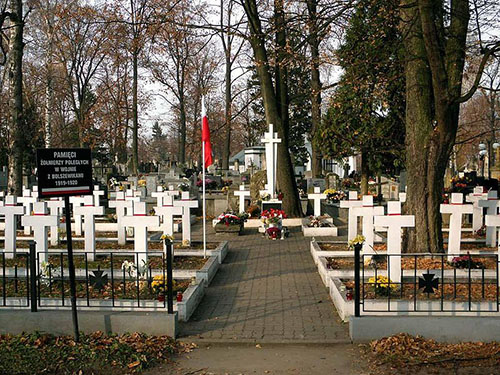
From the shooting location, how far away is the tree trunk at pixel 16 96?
16297 mm

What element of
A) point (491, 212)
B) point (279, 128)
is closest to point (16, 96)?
point (279, 128)

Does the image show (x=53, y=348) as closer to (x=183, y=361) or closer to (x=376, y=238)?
(x=183, y=361)

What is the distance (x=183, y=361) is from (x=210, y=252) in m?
5.98

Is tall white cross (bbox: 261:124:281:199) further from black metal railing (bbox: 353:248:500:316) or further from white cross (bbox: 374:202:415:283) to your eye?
white cross (bbox: 374:202:415:283)

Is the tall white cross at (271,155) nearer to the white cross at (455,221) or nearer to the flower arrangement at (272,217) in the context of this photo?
the flower arrangement at (272,217)

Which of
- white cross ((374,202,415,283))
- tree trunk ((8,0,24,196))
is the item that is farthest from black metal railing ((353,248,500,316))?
tree trunk ((8,0,24,196))

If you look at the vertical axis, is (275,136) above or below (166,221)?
above

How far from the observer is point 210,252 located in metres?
12.5

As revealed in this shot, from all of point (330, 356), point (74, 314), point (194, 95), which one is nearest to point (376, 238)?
point (330, 356)

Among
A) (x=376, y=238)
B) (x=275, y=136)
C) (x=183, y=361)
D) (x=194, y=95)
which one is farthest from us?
(x=194, y=95)

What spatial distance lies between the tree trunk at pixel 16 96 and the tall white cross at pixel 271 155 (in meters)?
8.48

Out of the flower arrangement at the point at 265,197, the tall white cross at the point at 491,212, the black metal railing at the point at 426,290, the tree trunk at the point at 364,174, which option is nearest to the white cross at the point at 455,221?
the black metal railing at the point at 426,290

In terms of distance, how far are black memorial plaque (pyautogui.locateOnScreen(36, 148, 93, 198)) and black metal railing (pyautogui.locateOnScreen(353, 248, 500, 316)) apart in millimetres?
3619

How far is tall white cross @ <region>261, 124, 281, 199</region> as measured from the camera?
20828mm
